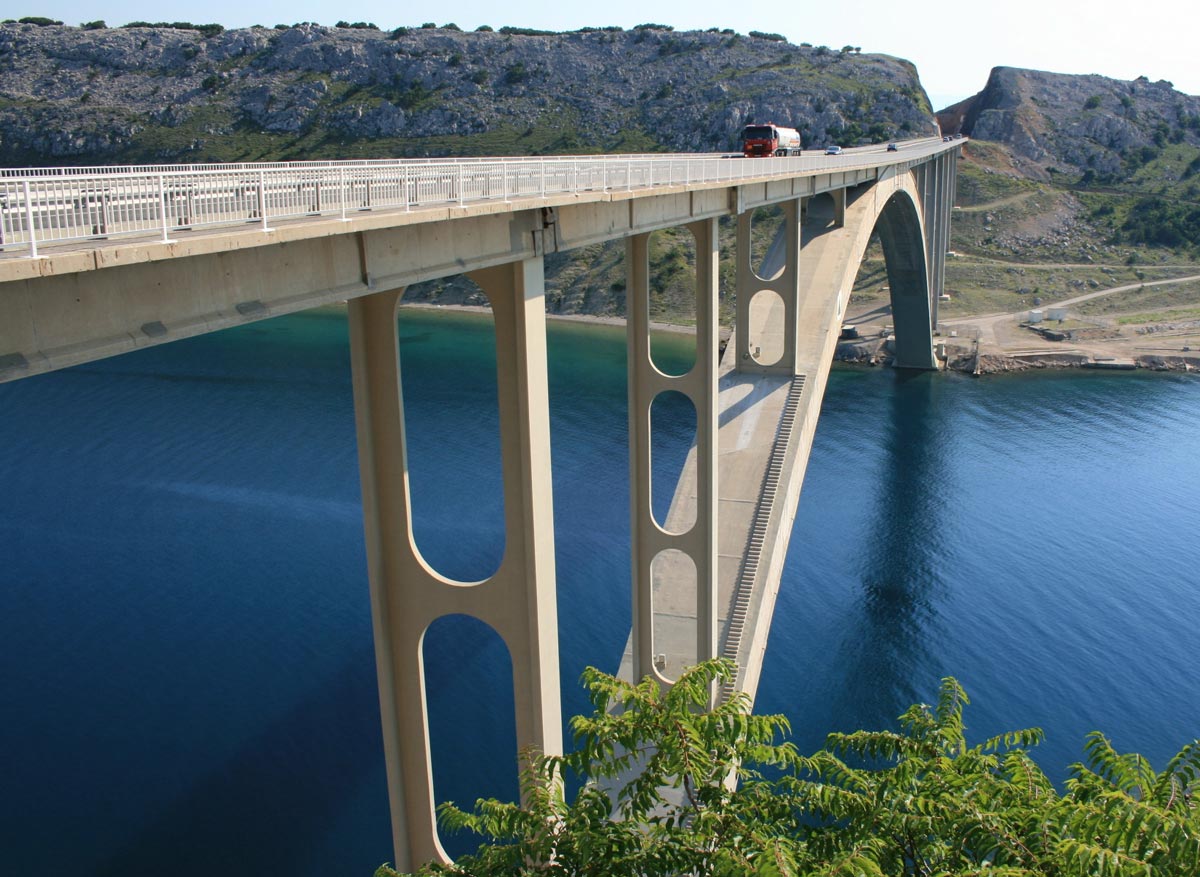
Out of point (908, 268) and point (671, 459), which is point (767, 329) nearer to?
point (671, 459)

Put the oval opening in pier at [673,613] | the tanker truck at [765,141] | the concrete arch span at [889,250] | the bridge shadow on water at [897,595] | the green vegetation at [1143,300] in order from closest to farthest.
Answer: the oval opening in pier at [673,613] → the bridge shadow on water at [897,595] → the concrete arch span at [889,250] → the tanker truck at [765,141] → the green vegetation at [1143,300]

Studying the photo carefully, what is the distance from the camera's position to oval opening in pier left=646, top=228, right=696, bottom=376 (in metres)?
65.5

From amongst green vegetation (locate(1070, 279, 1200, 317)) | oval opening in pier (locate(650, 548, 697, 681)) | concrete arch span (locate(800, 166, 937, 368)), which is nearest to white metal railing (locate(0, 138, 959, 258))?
oval opening in pier (locate(650, 548, 697, 681))

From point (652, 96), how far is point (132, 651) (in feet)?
266

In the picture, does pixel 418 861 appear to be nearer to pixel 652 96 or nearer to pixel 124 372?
pixel 124 372

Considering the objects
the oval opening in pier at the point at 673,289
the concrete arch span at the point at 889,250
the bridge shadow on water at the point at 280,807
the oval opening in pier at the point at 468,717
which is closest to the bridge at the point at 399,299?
the oval opening in pier at the point at 468,717

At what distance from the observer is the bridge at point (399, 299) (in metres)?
7.13

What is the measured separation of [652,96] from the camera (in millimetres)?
95562

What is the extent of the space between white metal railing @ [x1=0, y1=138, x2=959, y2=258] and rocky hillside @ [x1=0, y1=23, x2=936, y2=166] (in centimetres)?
7828

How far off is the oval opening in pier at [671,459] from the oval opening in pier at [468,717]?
5480 mm

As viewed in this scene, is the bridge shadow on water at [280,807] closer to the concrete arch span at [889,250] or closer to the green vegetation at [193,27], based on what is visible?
the concrete arch span at [889,250]

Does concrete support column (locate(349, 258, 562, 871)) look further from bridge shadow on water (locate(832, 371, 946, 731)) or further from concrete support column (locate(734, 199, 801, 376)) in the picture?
concrete support column (locate(734, 199, 801, 376))

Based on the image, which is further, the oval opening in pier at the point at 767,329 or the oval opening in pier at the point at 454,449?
the oval opening in pier at the point at 767,329

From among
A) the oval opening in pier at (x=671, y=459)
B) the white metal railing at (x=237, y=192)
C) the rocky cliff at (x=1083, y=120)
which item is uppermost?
the rocky cliff at (x=1083, y=120)
